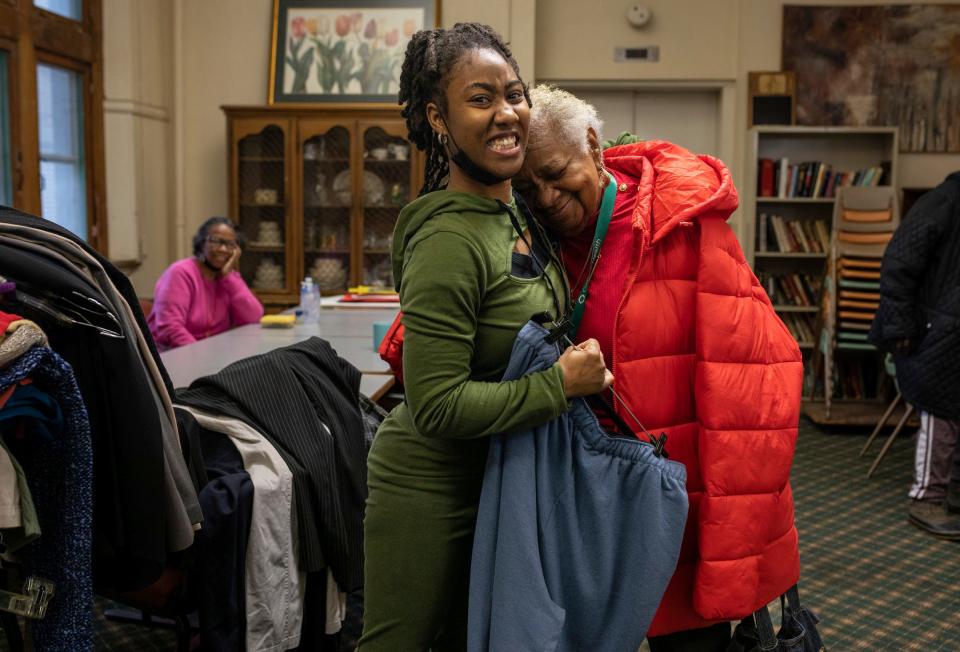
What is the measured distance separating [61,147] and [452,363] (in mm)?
5233

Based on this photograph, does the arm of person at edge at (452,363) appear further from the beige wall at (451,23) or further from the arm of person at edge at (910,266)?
the beige wall at (451,23)

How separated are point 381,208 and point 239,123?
1163mm

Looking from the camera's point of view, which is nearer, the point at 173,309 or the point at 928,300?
the point at 928,300

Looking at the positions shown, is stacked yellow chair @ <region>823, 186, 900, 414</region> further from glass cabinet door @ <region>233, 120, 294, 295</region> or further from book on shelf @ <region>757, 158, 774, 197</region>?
glass cabinet door @ <region>233, 120, 294, 295</region>

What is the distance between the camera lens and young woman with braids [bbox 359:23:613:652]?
122cm

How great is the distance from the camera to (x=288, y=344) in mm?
3596

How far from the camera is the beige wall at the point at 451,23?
6574mm

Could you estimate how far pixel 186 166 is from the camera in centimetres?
684

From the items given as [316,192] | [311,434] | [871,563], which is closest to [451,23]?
[316,192]

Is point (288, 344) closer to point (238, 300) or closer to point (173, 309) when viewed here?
point (173, 309)

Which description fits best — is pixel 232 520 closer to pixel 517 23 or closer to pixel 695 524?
pixel 695 524

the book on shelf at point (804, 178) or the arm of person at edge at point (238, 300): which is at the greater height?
the book on shelf at point (804, 178)

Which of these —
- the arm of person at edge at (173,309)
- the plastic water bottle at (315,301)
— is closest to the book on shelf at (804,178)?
the plastic water bottle at (315,301)

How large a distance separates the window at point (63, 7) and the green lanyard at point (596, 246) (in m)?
4.89
